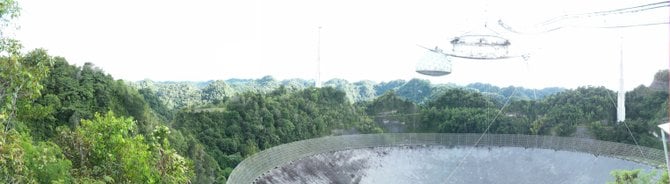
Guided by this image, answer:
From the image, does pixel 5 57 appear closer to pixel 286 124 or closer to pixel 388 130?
pixel 286 124

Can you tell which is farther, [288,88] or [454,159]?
[288,88]

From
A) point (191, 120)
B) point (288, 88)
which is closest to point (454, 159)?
point (191, 120)

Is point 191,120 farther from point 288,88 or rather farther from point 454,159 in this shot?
point 288,88

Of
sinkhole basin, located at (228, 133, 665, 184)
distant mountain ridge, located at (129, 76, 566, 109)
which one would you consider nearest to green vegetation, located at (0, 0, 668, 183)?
distant mountain ridge, located at (129, 76, 566, 109)

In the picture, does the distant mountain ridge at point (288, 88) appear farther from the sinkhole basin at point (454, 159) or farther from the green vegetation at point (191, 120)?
the sinkhole basin at point (454, 159)

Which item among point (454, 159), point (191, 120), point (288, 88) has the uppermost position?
point (288, 88)

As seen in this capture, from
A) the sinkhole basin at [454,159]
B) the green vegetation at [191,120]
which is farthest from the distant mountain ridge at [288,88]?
the sinkhole basin at [454,159]

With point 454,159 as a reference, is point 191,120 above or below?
above
